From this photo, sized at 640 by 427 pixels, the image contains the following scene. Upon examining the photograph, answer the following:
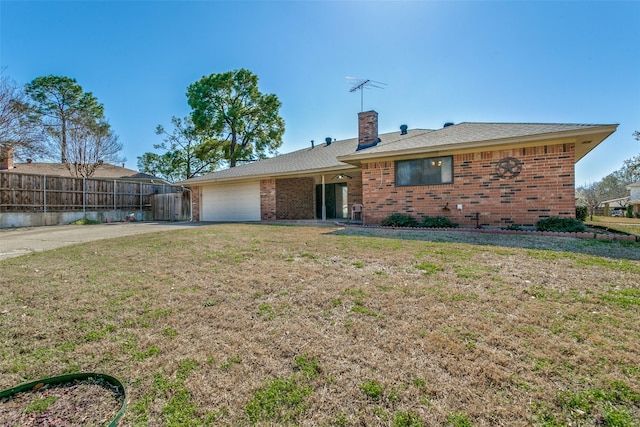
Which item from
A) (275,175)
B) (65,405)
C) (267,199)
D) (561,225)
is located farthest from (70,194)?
(561,225)

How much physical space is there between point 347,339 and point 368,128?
12.3 meters

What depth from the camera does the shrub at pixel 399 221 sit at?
9.56 metres

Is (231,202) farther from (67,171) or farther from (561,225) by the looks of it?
(67,171)

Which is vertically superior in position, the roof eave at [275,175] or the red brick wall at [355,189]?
the roof eave at [275,175]

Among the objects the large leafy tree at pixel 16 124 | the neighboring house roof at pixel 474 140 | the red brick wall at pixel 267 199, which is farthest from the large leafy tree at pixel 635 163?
the large leafy tree at pixel 16 124

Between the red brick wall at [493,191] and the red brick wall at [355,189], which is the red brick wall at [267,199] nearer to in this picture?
the red brick wall at [355,189]

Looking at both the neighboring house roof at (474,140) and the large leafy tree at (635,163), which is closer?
the neighboring house roof at (474,140)

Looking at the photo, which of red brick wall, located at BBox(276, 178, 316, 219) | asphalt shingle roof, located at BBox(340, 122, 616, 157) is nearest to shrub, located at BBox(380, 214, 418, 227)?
asphalt shingle roof, located at BBox(340, 122, 616, 157)

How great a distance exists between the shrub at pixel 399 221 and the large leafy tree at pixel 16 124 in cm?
2077

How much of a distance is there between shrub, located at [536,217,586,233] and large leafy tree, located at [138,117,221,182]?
2769 cm

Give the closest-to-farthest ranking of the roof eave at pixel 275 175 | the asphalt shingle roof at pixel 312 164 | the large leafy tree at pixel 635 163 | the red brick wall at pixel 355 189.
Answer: the roof eave at pixel 275 175 < the asphalt shingle roof at pixel 312 164 < the red brick wall at pixel 355 189 < the large leafy tree at pixel 635 163

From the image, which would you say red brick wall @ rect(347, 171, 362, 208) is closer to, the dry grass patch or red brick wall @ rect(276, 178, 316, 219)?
red brick wall @ rect(276, 178, 316, 219)

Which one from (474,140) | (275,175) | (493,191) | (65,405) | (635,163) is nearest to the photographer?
(65,405)

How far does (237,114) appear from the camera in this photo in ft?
86.8
